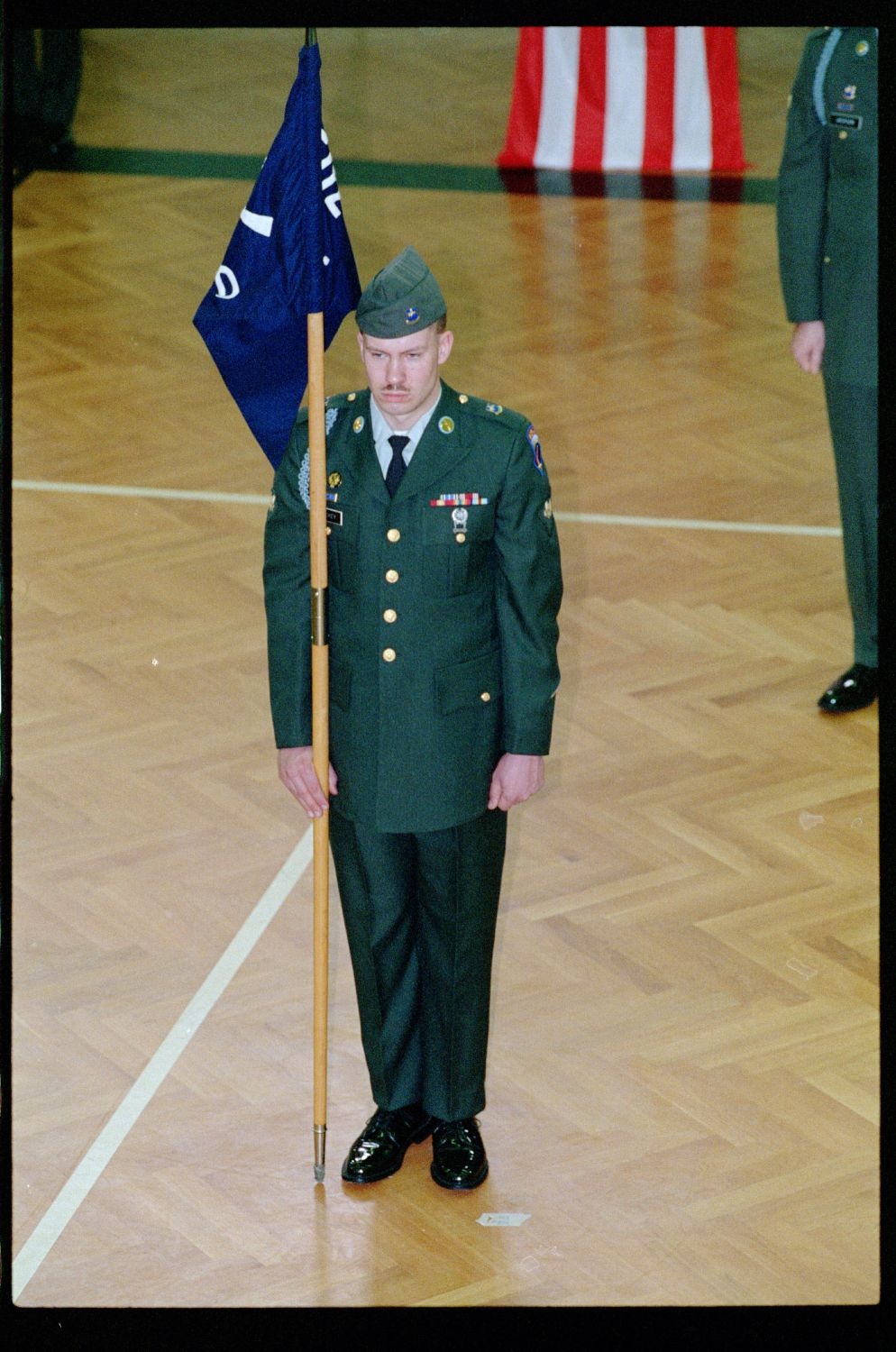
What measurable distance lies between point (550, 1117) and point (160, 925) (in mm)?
1062

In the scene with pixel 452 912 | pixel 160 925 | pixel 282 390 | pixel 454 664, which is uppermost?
pixel 282 390

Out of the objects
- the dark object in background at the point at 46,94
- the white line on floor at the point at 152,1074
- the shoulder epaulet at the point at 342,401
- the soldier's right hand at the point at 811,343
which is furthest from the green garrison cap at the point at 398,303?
the dark object in background at the point at 46,94

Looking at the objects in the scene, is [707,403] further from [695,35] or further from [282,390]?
[282,390]

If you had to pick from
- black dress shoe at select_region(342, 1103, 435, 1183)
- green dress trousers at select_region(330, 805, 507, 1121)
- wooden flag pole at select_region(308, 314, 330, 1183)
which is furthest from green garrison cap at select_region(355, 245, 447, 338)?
black dress shoe at select_region(342, 1103, 435, 1183)

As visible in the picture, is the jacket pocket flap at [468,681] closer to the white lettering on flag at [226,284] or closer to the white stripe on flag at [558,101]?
the white lettering on flag at [226,284]

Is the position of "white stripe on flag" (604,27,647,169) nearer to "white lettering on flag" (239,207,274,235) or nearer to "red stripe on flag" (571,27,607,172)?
"red stripe on flag" (571,27,607,172)

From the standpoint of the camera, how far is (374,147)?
1045cm

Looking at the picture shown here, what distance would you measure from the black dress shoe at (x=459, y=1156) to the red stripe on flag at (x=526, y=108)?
23.3 ft

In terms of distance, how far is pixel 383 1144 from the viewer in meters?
3.91

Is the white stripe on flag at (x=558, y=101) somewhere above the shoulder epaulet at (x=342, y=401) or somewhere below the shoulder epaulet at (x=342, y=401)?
below

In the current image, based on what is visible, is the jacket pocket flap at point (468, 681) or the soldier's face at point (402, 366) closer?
the soldier's face at point (402, 366)

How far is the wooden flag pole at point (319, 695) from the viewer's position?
3.45m

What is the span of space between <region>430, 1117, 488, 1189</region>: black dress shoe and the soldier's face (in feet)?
4.28
